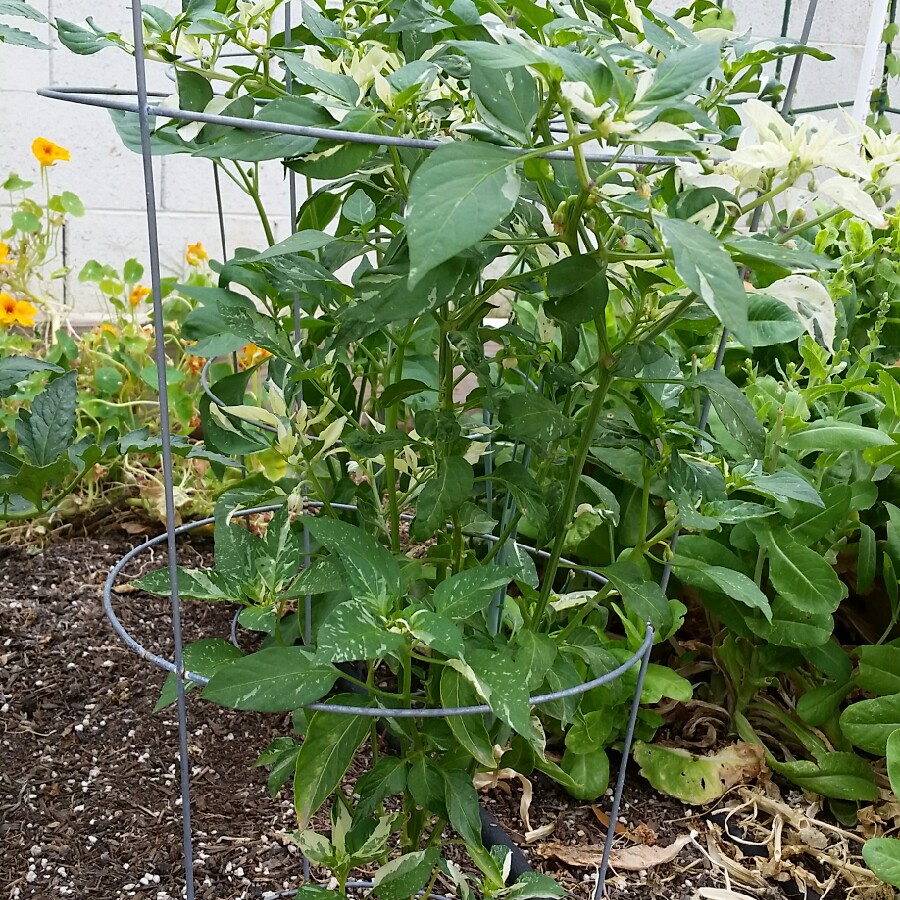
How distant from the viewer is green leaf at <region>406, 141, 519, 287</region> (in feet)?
1.55

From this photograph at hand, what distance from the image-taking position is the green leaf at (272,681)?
0.68 m

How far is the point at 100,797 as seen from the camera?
1.25 metres

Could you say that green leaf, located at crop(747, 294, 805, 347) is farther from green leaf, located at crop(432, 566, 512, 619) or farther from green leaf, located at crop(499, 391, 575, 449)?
green leaf, located at crop(432, 566, 512, 619)

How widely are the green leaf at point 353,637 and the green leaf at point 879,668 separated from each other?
87 cm

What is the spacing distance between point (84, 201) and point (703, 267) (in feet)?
8.19

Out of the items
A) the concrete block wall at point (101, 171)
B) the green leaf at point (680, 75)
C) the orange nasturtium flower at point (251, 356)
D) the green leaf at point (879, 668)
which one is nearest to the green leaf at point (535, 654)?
the green leaf at point (680, 75)

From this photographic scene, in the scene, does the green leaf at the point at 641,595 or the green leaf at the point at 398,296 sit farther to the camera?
the green leaf at the point at 641,595

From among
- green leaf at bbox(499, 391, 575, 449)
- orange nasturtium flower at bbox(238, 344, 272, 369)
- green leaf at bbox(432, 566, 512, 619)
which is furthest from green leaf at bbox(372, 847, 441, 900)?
orange nasturtium flower at bbox(238, 344, 272, 369)

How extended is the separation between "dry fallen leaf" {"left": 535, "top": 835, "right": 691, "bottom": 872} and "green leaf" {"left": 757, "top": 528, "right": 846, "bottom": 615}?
376 millimetres

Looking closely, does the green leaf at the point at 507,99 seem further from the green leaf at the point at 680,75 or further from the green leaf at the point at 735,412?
the green leaf at the point at 735,412

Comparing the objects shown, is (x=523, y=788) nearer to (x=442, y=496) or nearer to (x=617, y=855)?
(x=617, y=855)

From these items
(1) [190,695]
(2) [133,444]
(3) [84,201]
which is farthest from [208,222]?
(2) [133,444]

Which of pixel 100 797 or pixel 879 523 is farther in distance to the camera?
pixel 879 523

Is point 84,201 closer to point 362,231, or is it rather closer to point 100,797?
point 100,797
